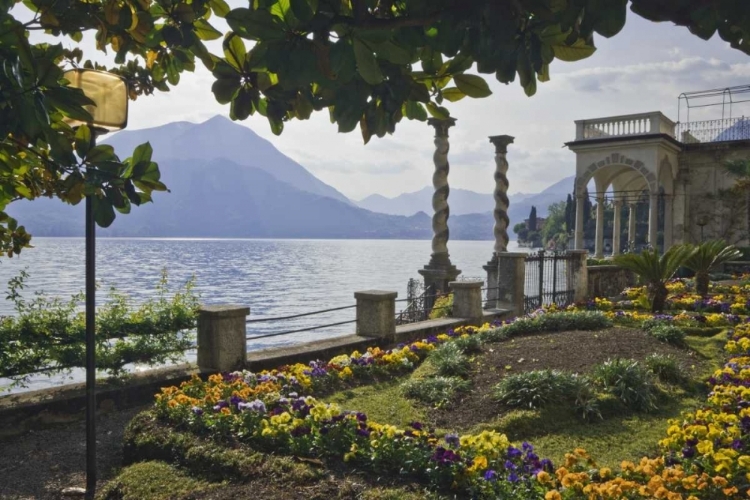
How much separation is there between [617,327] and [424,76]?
9017 millimetres

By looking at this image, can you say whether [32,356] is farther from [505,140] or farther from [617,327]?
[505,140]

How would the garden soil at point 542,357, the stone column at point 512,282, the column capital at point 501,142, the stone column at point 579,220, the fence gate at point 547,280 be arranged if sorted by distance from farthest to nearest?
the stone column at point 579,220 < the column capital at point 501,142 < the fence gate at point 547,280 < the stone column at point 512,282 < the garden soil at point 542,357

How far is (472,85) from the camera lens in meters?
1.98

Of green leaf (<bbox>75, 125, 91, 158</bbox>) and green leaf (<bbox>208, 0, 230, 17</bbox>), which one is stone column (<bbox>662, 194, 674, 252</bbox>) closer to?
green leaf (<bbox>208, 0, 230, 17</bbox>)

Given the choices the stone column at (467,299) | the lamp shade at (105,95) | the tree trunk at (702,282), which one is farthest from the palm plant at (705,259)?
the lamp shade at (105,95)

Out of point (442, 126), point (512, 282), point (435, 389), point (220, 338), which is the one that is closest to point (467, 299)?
point (512, 282)

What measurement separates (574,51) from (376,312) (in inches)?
296

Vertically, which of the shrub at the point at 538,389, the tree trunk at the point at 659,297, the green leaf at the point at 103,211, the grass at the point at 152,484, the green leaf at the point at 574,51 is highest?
the green leaf at the point at 574,51

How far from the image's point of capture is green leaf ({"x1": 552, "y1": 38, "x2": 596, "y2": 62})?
6.07 feet

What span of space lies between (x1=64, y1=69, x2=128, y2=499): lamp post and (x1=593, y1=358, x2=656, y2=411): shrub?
5160mm

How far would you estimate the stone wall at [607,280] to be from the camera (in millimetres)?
16250

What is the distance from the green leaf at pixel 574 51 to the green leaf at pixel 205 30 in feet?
4.29

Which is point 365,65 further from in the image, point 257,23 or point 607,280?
point 607,280

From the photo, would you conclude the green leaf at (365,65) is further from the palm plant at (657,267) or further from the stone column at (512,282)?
the palm plant at (657,267)
